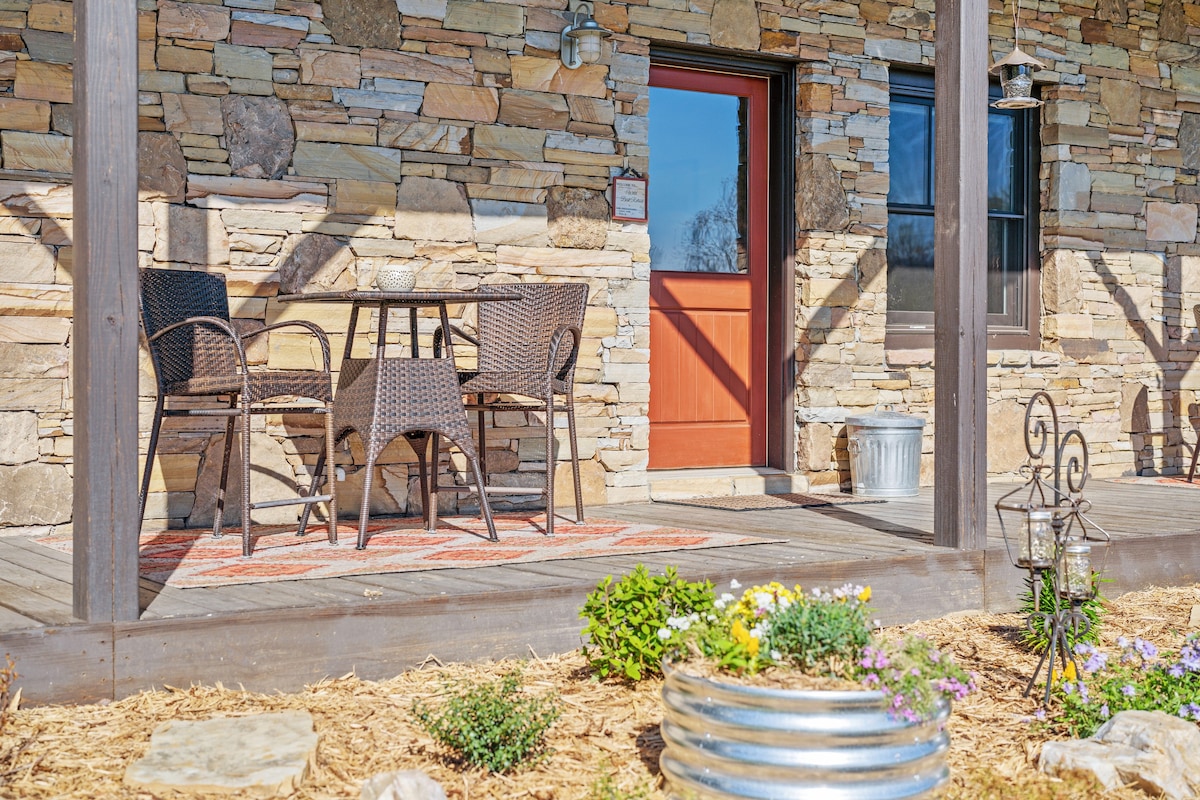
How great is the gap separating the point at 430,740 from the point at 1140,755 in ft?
4.82

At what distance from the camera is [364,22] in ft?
16.4

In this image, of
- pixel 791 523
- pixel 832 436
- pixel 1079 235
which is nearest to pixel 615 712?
pixel 791 523

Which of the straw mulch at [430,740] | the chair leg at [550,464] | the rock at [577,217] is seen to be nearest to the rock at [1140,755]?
the straw mulch at [430,740]

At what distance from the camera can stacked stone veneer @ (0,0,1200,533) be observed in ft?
14.8

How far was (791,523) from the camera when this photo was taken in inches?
188

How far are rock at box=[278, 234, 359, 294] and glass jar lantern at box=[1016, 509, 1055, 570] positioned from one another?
2901mm

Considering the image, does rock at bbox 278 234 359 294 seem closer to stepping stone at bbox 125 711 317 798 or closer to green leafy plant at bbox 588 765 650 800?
stepping stone at bbox 125 711 317 798

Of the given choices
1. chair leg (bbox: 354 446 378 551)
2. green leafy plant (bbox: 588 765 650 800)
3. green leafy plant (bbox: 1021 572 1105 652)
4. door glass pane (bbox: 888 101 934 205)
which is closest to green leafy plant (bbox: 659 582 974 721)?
green leafy plant (bbox: 588 765 650 800)

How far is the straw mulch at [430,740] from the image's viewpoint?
246 centimetres

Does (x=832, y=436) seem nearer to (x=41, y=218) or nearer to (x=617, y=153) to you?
(x=617, y=153)

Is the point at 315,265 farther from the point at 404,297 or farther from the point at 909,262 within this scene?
the point at 909,262

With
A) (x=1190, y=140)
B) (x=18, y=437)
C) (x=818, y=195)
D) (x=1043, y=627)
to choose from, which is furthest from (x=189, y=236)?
(x=1190, y=140)

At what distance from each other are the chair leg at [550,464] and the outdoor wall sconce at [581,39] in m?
1.80

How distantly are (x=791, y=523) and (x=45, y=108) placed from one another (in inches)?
123
